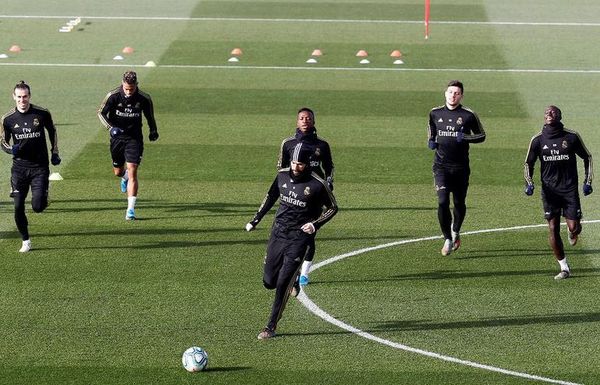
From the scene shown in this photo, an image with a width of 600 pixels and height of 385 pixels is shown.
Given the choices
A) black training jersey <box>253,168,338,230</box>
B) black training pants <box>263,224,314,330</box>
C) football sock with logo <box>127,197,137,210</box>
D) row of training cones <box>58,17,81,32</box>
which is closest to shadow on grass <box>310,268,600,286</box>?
black training pants <box>263,224,314,330</box>

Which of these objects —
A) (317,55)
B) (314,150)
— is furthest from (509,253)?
(317,55)

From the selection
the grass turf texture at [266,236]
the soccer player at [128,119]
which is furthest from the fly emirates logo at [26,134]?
the soccer player at [128,119]

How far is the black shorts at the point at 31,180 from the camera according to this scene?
20547 millimetres

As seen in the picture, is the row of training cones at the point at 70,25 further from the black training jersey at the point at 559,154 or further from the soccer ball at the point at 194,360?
the soccer ball at the point at 194,360

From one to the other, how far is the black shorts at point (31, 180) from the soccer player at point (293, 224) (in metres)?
5.43

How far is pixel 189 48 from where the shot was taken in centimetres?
4266

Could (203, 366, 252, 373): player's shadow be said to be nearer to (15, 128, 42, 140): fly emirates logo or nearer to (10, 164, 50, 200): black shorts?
(10, 164, 50, 200): black shorts

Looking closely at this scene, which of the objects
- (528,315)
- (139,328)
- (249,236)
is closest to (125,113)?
(249,236)

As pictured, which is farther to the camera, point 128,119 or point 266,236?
point 128,119

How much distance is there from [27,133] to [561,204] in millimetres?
7981

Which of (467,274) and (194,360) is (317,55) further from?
(194,360)

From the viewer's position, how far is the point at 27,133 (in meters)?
20.5

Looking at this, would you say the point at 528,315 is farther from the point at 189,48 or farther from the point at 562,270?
the point at 189,48

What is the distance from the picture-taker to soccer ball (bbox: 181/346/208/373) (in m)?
14.8
